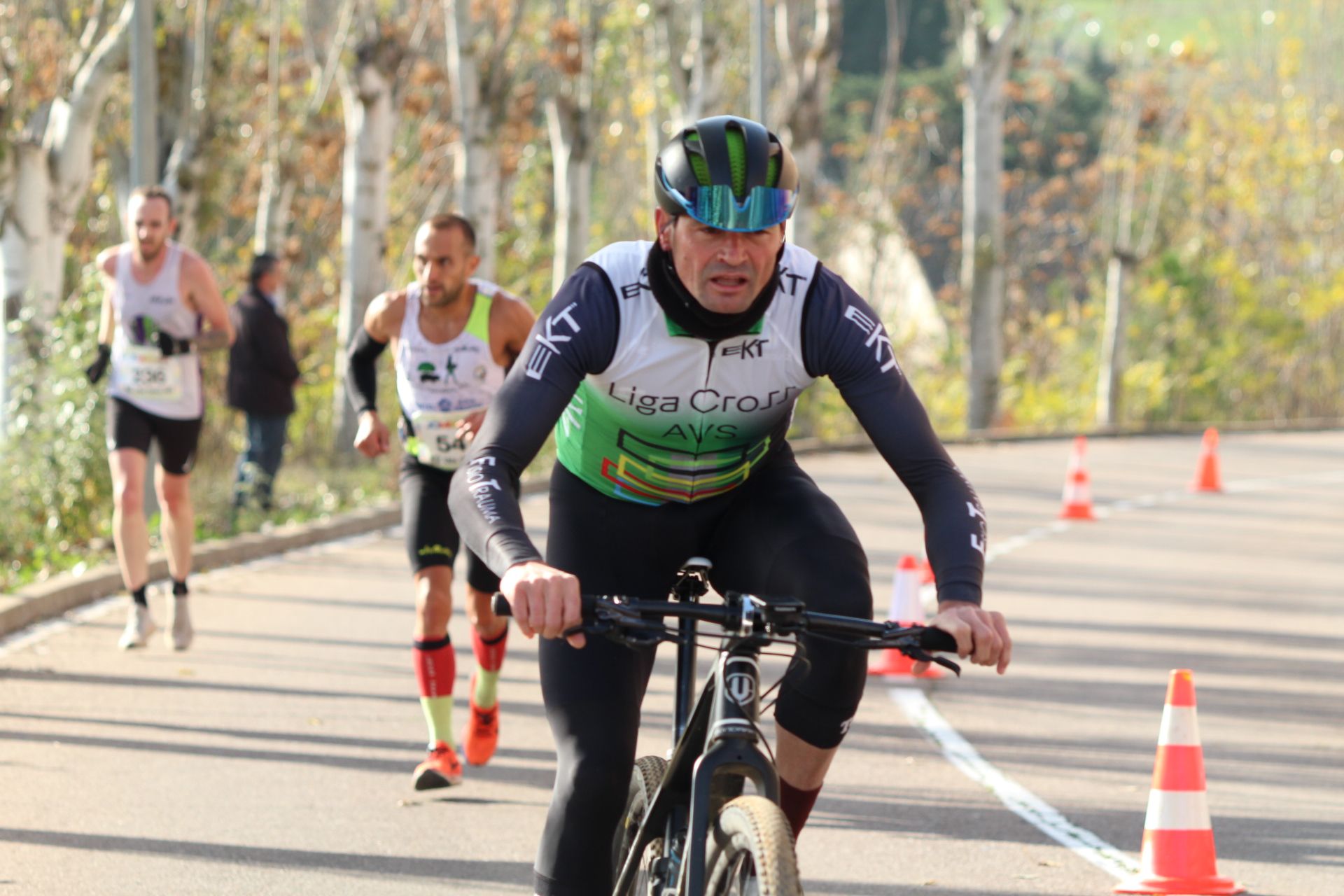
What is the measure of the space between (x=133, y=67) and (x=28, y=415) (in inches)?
124

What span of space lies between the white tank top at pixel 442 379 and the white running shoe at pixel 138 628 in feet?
10.8

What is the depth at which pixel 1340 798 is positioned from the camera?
7.98 m

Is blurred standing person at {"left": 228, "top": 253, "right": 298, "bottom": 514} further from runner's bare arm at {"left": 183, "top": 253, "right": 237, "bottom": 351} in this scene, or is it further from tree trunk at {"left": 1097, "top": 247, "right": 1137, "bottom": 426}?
tree trunk at {"left": 1097, "top": 247, "right": 1137, "bottom": 426}

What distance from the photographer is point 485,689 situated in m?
8.02

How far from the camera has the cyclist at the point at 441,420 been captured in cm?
775

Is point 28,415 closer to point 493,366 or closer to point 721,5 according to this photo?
point 493,366

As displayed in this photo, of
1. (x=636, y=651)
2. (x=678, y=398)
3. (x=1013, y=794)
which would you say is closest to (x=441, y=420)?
(x=1013, y=794)

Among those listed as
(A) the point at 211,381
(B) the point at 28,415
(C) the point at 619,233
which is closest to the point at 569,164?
(A) the point at 211,381

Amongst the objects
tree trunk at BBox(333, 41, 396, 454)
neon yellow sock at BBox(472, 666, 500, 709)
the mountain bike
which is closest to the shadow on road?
neon yellow sock at BBox(472, 666, 500, 709)

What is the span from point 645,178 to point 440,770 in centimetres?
3305

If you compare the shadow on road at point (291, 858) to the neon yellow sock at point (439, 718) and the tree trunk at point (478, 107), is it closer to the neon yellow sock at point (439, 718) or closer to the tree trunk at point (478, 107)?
the neon yellow sock at point (439, 718)

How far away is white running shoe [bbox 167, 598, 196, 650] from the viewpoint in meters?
10.7

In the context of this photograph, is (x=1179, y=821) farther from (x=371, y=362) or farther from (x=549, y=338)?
(x=371, y=362)

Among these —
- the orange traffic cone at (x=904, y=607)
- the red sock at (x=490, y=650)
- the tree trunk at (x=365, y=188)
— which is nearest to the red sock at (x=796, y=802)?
the red sock at (x=490, y=650)
